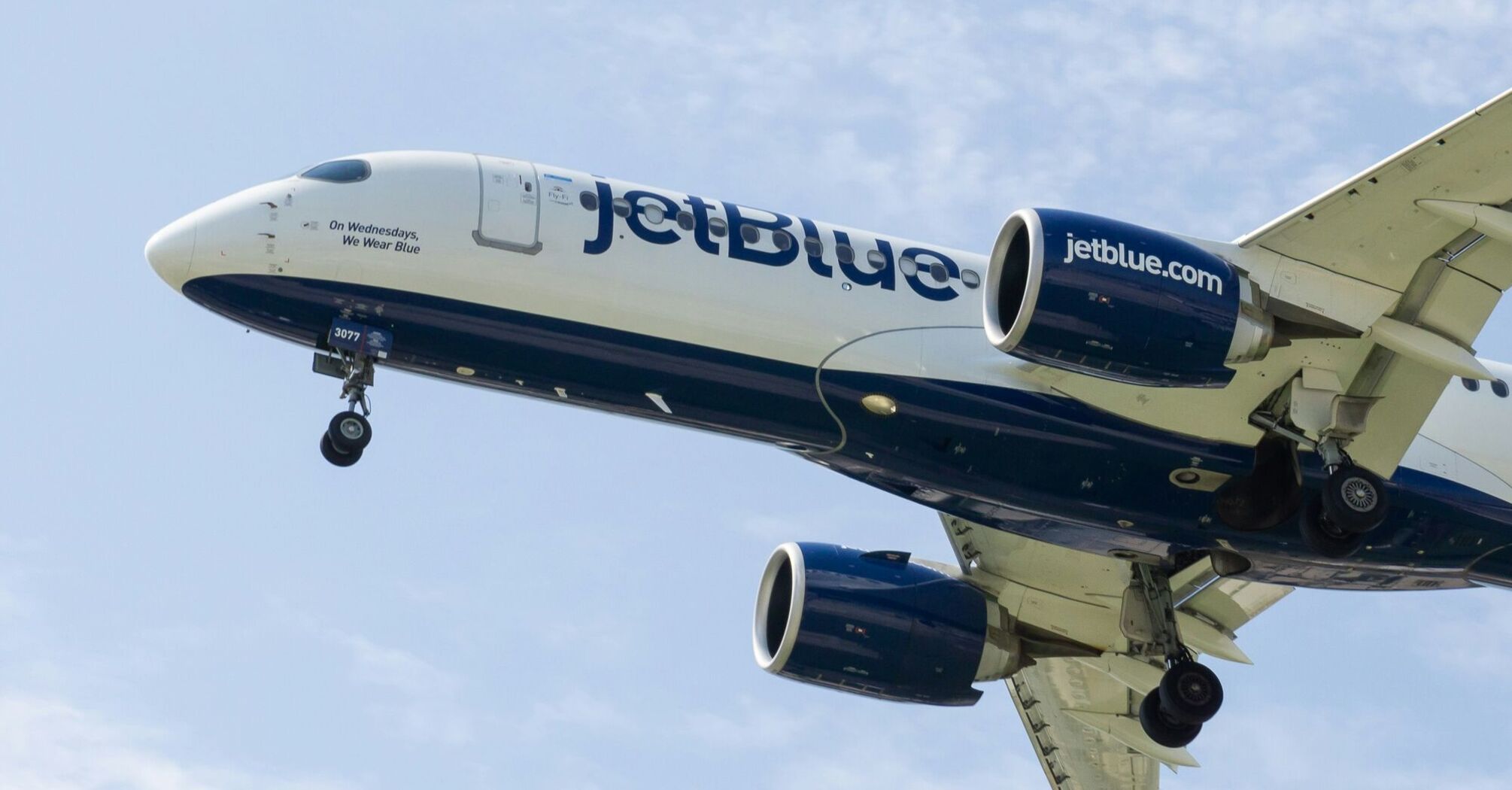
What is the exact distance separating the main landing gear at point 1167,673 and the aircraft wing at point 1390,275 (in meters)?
4.10

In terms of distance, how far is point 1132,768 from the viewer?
30.3 metres

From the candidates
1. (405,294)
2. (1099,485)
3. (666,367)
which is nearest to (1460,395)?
(1099,485)

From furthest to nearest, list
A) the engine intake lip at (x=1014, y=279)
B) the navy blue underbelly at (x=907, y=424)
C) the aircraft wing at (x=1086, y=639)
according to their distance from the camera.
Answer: the aircraft wing at (x=1086, y=639) → the navy blue underbelly at (x=907, y=424) → the engine intake lip at (x=1014, y=279)

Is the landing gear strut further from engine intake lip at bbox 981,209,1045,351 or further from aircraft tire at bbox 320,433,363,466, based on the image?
aircraft tire at bbox 320,433,363,466

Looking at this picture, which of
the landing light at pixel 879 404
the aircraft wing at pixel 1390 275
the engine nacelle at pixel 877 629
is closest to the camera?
the aircraft wing at pixel 1390 275

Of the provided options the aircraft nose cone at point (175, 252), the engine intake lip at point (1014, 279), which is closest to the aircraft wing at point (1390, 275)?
the engine intake lip at point (1014, 279)

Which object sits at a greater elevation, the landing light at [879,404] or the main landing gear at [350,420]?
the landing light at [879,404]

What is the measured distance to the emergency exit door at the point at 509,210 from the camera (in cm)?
2344

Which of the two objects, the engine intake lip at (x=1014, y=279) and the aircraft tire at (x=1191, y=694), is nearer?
the engine intake lip at (x=1014, y=279)

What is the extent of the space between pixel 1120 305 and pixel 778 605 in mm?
8226

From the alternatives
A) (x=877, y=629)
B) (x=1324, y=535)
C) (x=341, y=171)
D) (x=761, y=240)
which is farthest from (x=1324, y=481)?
(x=341, y=171)

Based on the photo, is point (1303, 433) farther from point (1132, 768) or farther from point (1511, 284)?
point (1132, 768)

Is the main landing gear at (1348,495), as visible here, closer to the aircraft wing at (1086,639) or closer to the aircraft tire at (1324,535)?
the aircraft tire at (1324,535)

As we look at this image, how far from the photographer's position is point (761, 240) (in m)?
24.3
